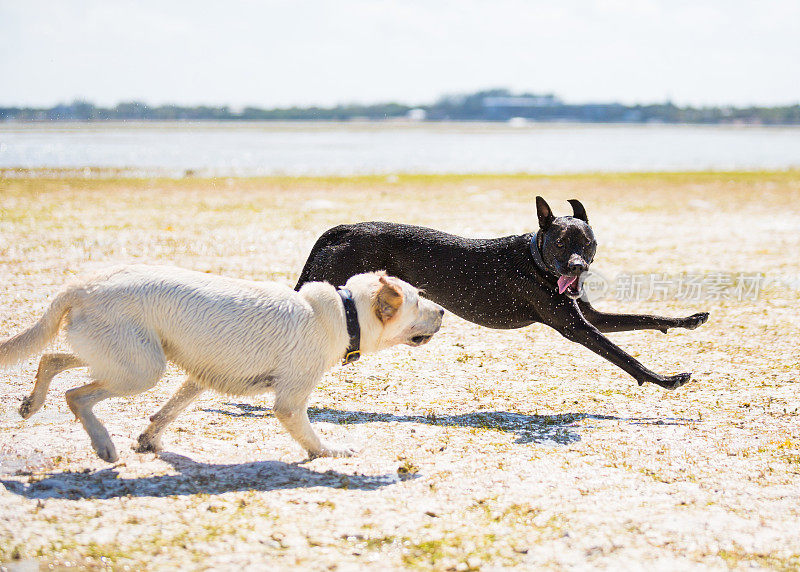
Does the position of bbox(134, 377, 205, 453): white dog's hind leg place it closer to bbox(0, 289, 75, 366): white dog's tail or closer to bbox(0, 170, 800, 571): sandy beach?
bbox(0, 170, 800, 571): sandy beach

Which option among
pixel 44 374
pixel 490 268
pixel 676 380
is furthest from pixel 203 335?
pixel 676 380

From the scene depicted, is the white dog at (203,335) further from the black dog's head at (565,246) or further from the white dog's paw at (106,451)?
the black dog's head at (565,246)

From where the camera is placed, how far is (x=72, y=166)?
3609cm

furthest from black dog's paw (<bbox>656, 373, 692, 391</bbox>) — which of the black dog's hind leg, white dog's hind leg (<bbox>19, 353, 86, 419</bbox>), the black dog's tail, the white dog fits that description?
white dog's hind leg (<bbox>19, 353, 86, 419</bbox>)

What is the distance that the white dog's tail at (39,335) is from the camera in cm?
546

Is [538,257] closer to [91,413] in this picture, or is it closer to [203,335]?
[203,335]

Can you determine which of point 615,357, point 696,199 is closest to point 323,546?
point 615,357

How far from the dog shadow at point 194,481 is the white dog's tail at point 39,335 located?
34.2 inches

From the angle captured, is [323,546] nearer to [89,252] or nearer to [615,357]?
[615,357]

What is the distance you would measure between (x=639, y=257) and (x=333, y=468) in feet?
39.6

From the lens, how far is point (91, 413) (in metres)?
5.52

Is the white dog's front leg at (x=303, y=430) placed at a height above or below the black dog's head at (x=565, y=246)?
below

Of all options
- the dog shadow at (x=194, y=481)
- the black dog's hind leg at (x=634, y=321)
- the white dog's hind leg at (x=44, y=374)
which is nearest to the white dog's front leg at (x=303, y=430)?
the dog shadow at (x=194, y=481)

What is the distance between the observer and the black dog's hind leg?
7.61 m
